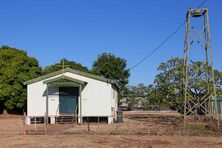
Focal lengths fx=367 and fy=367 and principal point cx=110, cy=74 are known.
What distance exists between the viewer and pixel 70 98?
94.6ft

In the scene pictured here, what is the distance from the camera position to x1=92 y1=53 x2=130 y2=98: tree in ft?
200

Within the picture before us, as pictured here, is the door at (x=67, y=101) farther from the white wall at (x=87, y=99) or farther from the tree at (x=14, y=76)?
the tree at (x=14, y=76)

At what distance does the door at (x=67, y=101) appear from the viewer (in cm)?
2872

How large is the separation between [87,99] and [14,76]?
16.9m

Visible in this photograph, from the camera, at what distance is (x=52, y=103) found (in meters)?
28.8

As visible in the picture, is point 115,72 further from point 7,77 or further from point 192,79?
point 192,79

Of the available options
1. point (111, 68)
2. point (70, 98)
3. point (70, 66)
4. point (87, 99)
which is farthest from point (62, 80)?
point (111, 68)

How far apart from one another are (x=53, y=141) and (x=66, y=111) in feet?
43.4

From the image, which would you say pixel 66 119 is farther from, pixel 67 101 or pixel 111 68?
pixel 111 68

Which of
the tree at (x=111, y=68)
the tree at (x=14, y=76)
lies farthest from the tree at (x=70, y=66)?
the tree at (x=14, y=76)

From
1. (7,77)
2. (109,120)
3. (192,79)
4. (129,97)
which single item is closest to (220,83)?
(192,79)

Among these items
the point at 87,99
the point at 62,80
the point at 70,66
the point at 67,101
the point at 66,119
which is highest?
the point at 70,66

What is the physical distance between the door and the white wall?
0.39 m

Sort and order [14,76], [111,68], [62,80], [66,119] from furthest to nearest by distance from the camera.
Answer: [111,68]
[14,76]
[66,119]
[62,80]
